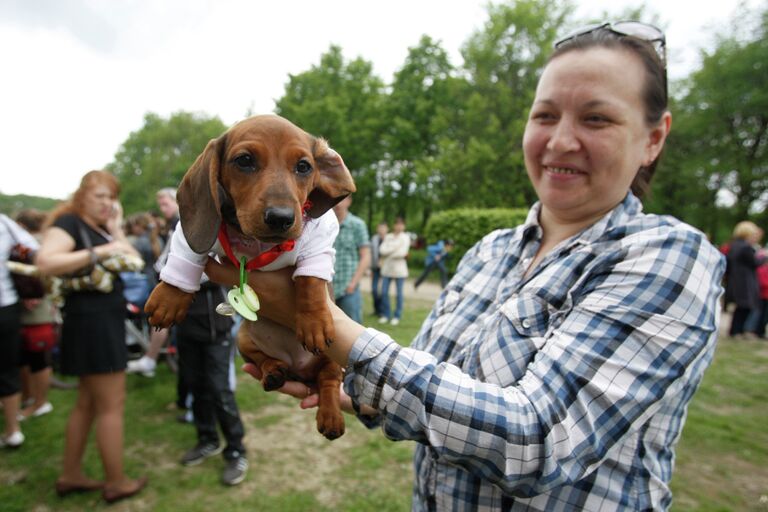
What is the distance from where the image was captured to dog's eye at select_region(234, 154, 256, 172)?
4.44 ft

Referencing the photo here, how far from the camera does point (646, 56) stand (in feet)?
5.06

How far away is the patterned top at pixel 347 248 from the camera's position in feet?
18.5

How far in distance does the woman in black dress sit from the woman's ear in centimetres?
352

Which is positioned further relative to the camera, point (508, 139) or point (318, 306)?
point (508, 139)

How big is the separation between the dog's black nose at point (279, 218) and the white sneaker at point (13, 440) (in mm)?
4826

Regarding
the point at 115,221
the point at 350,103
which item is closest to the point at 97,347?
the point at 115,221

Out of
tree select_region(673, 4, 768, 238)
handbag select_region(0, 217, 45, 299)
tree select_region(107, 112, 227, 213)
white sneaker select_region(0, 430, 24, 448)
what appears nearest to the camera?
handbag select_region(0, 217, 45, 299)

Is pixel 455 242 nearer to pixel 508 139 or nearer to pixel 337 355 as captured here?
pixel 508 139

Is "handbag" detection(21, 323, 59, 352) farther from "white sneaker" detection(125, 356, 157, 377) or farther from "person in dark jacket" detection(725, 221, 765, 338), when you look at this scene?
"person in dark jacket" detection(725, 221, 765, 338)

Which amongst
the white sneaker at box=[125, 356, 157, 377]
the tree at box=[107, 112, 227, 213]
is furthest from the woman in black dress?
the tree at box=[107, 112, 227, 213]

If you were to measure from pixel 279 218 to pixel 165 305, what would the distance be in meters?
0.46

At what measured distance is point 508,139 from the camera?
24.7 m

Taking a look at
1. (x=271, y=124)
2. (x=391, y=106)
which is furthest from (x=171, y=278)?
(x=391, y=106)

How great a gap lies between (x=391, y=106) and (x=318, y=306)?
21599 millimetres
